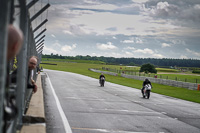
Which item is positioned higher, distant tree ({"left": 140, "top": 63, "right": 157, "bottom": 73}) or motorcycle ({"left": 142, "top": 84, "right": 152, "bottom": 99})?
distant tree ({"left": 140, "top": 63, "right": 157, "bottom": 73})

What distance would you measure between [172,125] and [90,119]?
110 inches

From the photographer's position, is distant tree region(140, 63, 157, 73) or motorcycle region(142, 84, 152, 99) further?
distant tree region(140, 63, 157, 73)

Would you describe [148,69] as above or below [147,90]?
above

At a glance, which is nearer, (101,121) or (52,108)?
(101,121)

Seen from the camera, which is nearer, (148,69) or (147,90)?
(147,90)

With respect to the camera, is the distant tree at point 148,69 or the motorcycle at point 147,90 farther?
the distant tree at point 148,69

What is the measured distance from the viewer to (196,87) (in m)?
34.8

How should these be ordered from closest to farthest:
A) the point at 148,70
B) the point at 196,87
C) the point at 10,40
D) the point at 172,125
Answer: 1. the point at 10,40
2. the point at 172,125
3. the point at 196,87
4. the point at 148,70

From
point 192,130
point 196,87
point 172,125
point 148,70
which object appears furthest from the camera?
point 148,70

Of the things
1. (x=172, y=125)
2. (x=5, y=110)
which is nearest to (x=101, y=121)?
(x=172, y=125)

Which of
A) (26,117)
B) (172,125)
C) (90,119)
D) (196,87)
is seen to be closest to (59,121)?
(90,119)

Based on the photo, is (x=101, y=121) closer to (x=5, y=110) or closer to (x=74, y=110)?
(x=74, y=110)

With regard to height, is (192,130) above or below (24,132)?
below

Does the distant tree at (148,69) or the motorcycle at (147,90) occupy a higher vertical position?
the distant tree at (148,69)
